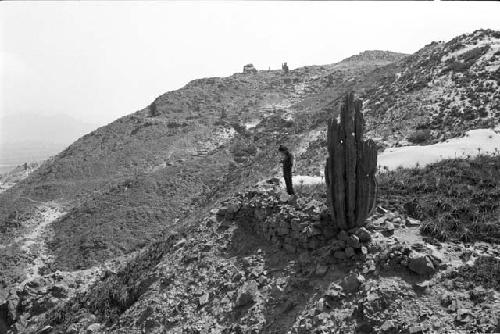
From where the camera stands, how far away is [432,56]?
43188 millimetres

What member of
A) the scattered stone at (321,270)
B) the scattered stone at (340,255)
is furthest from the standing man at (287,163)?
the scattered stone at (321,270)

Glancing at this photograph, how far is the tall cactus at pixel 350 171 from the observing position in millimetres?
13914

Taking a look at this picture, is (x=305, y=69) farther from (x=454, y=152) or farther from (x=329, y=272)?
(x=329, y=272)

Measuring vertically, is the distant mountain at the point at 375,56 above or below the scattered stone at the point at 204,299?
above

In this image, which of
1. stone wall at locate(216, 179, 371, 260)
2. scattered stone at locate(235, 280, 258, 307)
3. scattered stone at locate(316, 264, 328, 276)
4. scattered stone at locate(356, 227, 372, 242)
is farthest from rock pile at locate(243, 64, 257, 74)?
scattered stone at locate(316, 264, 328, 276)

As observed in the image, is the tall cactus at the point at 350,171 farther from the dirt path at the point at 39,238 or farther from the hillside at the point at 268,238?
the dirt path at the point at 39,238

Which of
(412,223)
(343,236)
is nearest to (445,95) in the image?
(412,223)

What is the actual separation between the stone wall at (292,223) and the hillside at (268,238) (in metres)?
0.06

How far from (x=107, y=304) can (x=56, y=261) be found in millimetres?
16663

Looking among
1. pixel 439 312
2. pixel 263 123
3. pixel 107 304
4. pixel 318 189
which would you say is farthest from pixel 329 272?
pixel 263 123

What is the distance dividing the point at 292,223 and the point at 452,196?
19.3 feet

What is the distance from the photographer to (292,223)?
50.0ft

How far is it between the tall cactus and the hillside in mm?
683

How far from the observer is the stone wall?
13469mm
